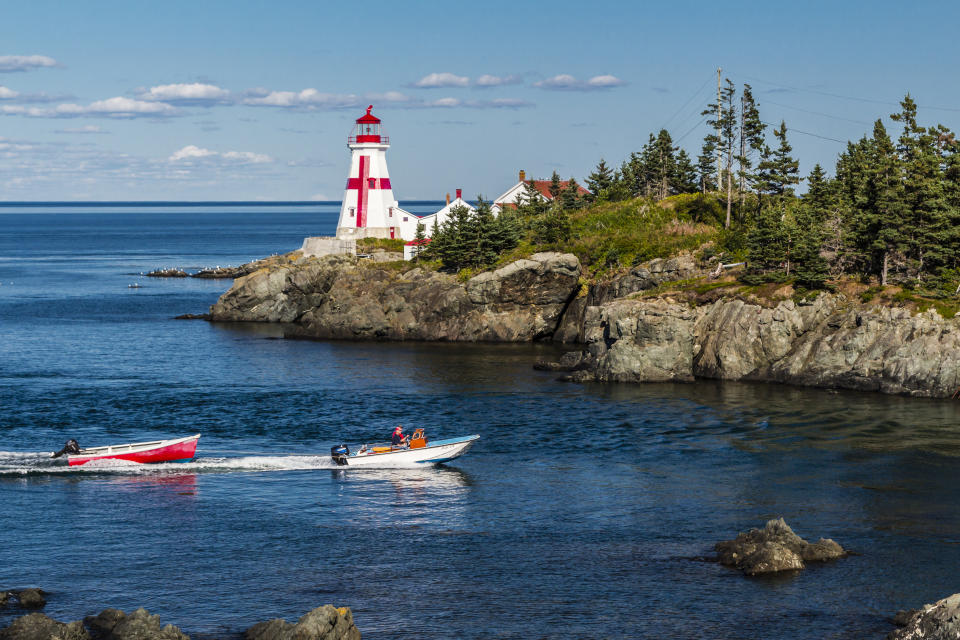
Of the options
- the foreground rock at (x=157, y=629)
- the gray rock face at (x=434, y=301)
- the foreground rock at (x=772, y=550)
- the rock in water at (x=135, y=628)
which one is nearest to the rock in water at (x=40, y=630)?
the foreground rock at (x=157, y=629)

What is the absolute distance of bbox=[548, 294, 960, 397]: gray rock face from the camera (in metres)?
71.3

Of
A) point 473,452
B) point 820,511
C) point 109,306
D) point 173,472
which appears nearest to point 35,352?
point 109,306

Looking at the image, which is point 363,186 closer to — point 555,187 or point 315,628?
point 555,187

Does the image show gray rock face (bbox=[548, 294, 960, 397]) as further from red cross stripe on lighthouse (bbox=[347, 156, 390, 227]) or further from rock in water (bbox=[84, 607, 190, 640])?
rock in water (bbox=[84, 607, 190, 640])

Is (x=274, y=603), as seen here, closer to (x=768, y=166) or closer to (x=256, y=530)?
(x=256, y=530)

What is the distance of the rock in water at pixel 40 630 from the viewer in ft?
104

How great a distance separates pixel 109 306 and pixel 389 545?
105935 mm

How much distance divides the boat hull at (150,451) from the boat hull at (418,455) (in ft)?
29.9

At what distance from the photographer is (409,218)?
5157 inches

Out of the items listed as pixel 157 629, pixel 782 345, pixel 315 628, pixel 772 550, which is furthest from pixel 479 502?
pixel 782 345

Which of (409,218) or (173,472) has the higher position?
(409,218)

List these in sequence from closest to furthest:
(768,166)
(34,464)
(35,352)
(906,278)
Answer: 1. (34,464)
2. (906,278)
3. (35,352)
4. (768,166)

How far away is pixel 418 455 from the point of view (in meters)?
56.6

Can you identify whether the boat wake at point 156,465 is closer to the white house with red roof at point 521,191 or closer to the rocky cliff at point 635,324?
the rocky cliff at point 635,324
